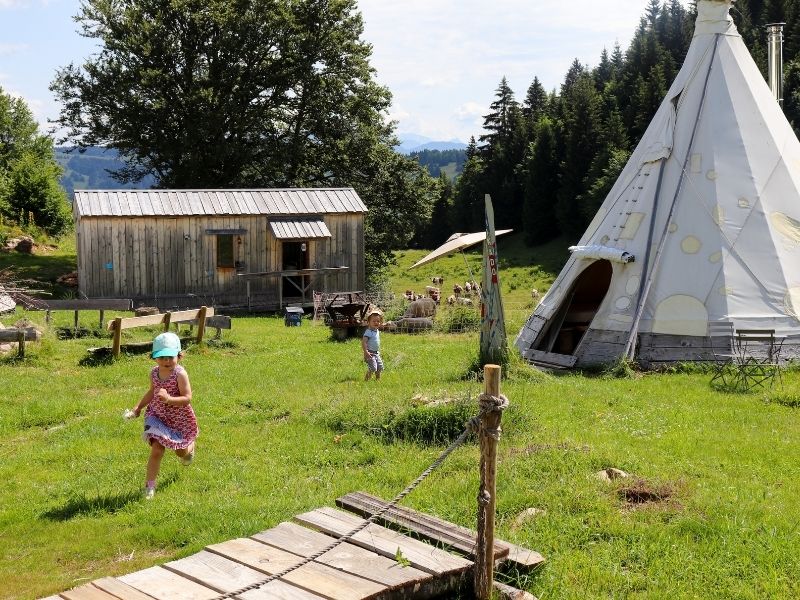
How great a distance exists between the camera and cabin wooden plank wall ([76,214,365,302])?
91.3ft

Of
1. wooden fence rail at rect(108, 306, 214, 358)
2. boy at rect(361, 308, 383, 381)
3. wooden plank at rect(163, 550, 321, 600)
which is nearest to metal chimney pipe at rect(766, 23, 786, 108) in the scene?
boy at rect(361, 308, 383, 381)

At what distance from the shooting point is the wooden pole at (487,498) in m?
5.43

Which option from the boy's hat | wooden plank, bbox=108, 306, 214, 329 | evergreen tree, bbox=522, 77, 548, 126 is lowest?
wooden plank, bbox=108, 306, 214, 329

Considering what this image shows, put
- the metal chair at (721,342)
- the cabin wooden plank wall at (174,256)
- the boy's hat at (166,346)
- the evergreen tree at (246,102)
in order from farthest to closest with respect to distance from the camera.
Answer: the evergreen tree at (246,102)
the cabin wooden plank wall at (174,256)
the metal chair at (721,342)
the boy's hat at (166,346)

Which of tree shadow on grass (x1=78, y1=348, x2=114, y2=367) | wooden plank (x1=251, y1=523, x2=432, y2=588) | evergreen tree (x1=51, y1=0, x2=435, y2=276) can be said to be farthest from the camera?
evergreen tree (x1=51, y1=0, x2=435, y2=276)

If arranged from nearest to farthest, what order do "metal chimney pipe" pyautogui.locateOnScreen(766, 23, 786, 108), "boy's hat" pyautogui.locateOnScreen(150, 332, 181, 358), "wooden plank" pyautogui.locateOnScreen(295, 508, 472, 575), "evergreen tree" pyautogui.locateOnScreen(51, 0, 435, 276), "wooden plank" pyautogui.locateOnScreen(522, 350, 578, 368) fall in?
"wooden plank" pyautogui.locateOnScreen(295, 508, 472, 575)
"boy's hat" pyautogui.locateOnScreen(150, 332, 181, 358)
"wooden plank" pyautogui.locateOnScreen(522, 350, 578, 368)
"metal chimney pipe" pyautogui.locateOnScreen(766, 23, 786, 108)
"evergreen tree" pyautogui.locateOnScreen(51, 0, 435, 276)

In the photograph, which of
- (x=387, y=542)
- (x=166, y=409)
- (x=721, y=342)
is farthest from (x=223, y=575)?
(x=721, y=342)

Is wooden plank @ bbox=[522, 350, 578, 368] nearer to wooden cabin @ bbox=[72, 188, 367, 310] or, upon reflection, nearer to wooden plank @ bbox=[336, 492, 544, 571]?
wooden plank @ bbox=[336, 492, 544, 571]

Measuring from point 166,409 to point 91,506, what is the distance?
3.72ft

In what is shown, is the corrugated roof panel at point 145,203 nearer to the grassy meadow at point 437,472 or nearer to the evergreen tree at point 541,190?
the grassy meadow at point 437,472

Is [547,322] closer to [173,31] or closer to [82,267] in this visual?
[82,267]

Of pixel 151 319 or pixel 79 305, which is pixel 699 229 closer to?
pixel 151 319

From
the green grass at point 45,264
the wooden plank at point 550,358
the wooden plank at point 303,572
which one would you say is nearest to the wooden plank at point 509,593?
the wooden plank at point 303,572

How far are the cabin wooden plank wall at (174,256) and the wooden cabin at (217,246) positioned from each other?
3cm
